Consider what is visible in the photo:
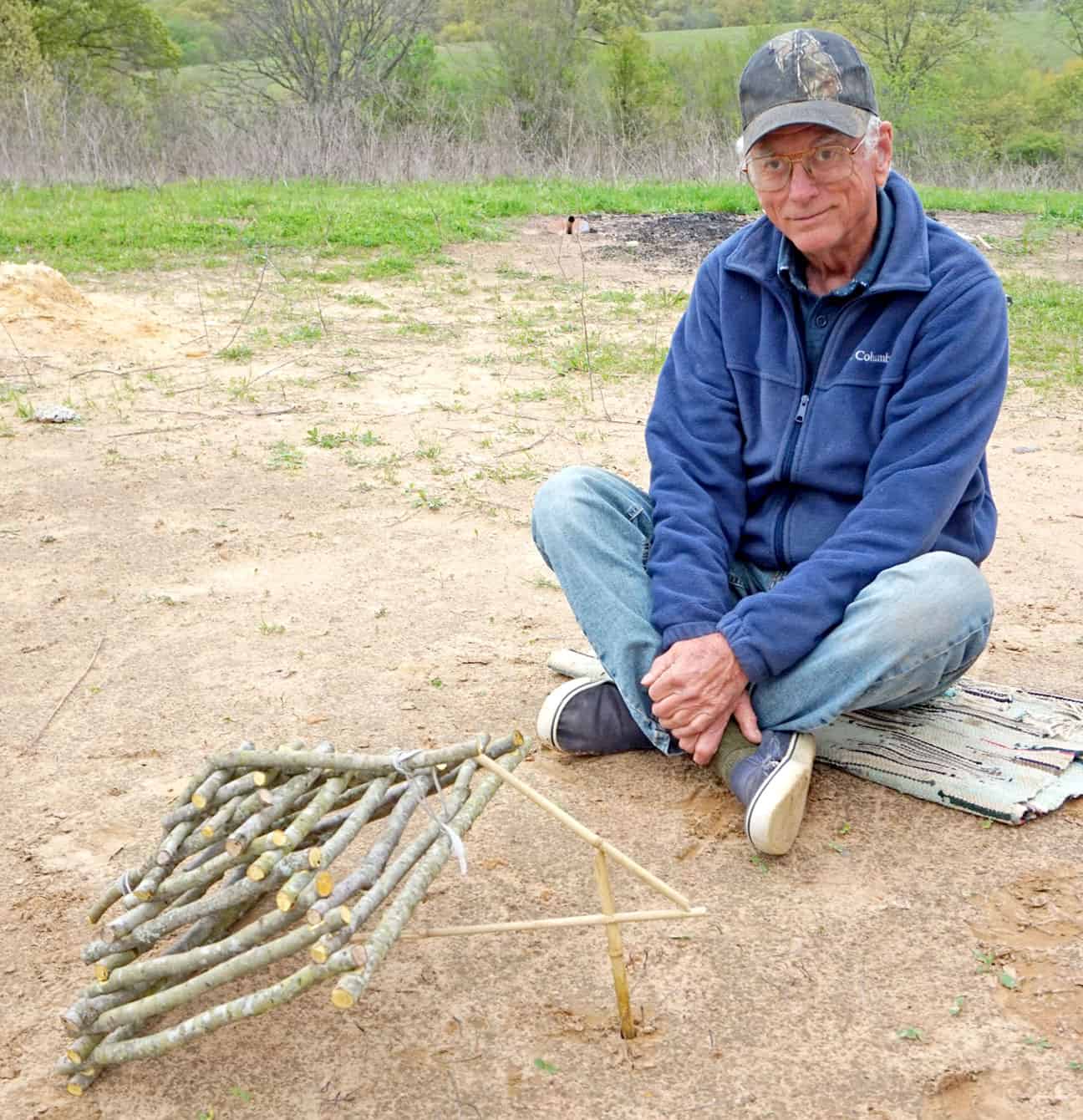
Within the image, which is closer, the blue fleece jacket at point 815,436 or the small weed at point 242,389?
the blue fleece jacket at point 815,436

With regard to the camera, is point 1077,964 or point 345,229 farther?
point 345,229

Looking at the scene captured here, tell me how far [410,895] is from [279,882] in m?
0.28

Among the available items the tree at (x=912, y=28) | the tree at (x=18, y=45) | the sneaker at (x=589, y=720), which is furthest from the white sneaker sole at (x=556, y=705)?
the tree at (x=912, y=28)

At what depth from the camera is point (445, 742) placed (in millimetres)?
2986

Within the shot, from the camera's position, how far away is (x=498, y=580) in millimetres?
4035

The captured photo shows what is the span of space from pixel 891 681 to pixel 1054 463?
10.7 feet

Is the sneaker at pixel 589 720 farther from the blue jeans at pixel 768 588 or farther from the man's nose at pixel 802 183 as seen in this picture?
the man's nose at pixel 802 183

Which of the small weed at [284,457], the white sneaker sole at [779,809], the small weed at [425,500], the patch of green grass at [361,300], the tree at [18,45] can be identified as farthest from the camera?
the tree at [18,45]

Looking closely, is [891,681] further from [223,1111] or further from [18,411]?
[18,411]

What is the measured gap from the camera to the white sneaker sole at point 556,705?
2.86 meters

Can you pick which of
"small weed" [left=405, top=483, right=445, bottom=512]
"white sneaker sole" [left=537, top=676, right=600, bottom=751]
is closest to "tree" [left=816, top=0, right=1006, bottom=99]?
"small weed" [left=405, top=483, right=445, bottom=512]

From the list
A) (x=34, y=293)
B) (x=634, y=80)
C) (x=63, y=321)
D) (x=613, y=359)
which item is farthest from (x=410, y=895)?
(x=634, y=80)

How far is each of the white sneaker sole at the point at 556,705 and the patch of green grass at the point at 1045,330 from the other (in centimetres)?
414

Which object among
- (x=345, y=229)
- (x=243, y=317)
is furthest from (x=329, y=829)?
(x=345, y=229)
